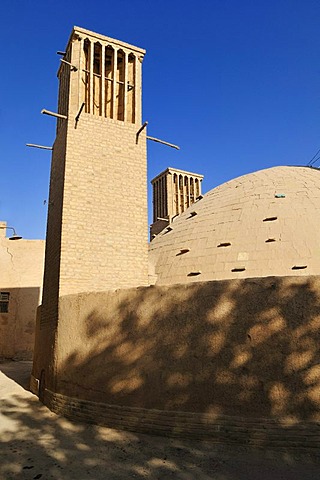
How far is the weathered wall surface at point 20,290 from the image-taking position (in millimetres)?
17281

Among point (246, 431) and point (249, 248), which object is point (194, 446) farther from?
point (249, 248)

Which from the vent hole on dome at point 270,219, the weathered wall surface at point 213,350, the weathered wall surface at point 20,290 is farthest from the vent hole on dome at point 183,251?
the weathered wall surface at point 20,290

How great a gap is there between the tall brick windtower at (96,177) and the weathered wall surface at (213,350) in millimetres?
2332

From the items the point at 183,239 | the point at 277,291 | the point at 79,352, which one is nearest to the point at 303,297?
the point at 277,291

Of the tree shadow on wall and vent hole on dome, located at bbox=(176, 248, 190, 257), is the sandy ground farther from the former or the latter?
vent hole on dome, located at bbox=(176, 248, 190, 257)

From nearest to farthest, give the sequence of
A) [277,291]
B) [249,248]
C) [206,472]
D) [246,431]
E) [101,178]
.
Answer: [206,472]
[246,431]
[277,291]
[101,178]
[249,248]

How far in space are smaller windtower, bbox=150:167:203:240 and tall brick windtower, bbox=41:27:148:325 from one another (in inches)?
726

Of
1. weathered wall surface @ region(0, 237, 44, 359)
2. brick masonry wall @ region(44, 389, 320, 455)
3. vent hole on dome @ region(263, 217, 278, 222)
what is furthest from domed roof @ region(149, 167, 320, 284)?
weathered wall surface @ region(0, 237, 44, 359)

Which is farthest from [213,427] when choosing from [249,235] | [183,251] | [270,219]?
[270,219]

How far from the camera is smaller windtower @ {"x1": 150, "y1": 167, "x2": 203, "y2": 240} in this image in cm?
3006

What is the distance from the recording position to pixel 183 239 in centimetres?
1342

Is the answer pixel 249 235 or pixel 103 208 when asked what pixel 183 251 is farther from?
pixel 103 208

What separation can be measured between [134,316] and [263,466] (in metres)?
3.03

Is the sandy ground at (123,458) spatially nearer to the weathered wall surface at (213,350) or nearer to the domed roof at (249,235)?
the weathered wall surface at (213,350)
